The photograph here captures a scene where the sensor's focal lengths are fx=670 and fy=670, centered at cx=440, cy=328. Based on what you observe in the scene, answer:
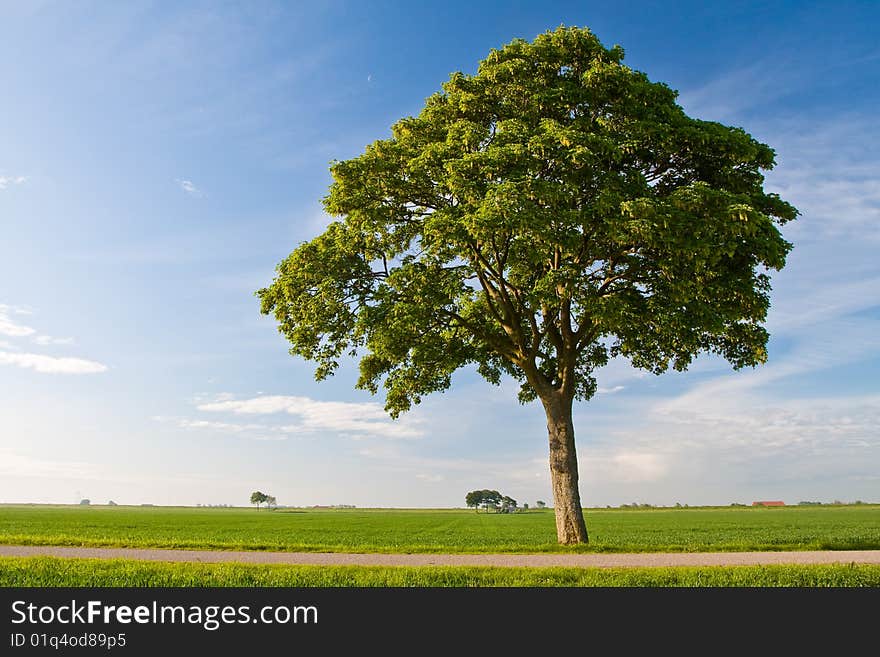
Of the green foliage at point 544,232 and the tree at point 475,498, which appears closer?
the green foliage at point 544,232

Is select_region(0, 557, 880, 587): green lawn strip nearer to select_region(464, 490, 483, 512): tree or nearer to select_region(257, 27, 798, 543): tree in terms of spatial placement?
select_region(257, 27, 798, 543): tree

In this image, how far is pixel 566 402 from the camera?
2364 cm

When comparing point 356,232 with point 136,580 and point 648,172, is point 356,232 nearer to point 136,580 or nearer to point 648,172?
point 648,172

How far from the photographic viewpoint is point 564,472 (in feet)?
74.2

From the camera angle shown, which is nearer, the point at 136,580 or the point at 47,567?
the point at 136,580

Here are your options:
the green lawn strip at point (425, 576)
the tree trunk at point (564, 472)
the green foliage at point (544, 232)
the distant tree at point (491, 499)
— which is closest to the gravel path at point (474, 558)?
the green lawn strip at point (425, 576)

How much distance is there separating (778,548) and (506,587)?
12.0 metres

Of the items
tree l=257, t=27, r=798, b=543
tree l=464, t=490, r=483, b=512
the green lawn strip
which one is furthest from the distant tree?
the green lawn strip

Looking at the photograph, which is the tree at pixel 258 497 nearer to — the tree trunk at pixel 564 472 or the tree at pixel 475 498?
the tree at pixel 475 498

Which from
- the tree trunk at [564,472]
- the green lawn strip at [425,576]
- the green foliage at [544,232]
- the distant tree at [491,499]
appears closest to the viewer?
the green lawn strip at [425,576]

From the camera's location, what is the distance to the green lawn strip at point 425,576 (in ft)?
41.1

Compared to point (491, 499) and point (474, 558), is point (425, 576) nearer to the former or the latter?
point (474, 558)

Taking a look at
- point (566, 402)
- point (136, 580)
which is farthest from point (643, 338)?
point (136, 580)

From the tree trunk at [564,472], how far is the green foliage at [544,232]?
2.31 ft
